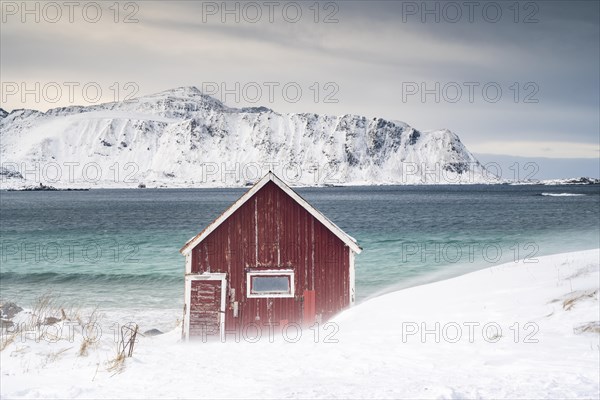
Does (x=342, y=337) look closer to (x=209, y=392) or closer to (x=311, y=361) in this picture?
(x=311, y=361)

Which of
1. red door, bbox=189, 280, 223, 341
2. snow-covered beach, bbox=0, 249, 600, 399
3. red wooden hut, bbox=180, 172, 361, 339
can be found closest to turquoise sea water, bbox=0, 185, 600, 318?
red door, bbox=189, 280, 223, 341

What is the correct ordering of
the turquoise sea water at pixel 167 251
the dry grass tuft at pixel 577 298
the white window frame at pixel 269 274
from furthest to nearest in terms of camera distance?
the turquoise sea water at pixel 167 251 < the white window frame at pixel 269 274 < the dry grass tuft at pixel 577 298

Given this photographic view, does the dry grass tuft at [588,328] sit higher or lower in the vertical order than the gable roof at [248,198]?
lower

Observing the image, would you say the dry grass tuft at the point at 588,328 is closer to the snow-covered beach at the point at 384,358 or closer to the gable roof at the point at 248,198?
the snow-covered beach at the point at 384,358

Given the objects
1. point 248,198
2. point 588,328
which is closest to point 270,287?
point 248,198

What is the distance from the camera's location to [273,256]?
18.2 meters

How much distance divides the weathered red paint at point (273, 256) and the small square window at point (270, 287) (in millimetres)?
165

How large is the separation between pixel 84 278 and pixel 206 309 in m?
22.2

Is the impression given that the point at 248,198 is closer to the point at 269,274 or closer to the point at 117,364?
the point at 269,274

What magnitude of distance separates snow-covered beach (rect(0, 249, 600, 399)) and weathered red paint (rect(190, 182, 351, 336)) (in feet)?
2.43

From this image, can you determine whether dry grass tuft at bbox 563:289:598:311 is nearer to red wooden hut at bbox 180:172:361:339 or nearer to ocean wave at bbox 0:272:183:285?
red wooden hut at bbox 180:172:361:339

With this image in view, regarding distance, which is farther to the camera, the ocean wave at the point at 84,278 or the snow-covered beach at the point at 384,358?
the ocean wave at the point at 84,278

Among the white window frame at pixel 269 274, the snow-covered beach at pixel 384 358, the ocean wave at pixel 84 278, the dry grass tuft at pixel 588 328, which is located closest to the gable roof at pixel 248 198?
the white window frame at pixel 269 274

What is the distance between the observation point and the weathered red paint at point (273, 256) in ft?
59.4
